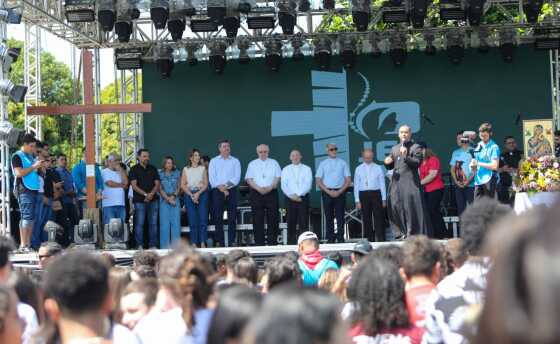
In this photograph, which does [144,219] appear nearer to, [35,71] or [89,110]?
[89,110]

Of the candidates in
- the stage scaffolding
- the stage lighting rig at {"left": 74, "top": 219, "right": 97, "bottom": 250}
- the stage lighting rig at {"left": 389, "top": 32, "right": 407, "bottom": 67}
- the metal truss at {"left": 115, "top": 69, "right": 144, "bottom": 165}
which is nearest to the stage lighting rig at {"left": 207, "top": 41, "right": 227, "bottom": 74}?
the stage scaffolding

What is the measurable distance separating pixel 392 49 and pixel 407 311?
14.8 metres

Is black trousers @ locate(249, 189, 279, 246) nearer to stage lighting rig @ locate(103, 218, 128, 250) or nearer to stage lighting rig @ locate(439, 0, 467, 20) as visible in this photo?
stage lighting rig @ locate(103, 218, 128, 250)

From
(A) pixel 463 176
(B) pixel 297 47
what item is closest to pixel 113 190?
(B) pixel 297 47

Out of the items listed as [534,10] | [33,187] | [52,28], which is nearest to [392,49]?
[534,10]

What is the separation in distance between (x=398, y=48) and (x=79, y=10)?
5983 millimetres

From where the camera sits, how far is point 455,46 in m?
18.2

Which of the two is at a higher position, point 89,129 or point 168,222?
point 89,129

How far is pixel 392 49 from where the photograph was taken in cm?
1827

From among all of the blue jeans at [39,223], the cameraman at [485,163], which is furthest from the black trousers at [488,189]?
the blue jeans at [39,223]

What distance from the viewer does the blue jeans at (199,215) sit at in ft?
51.5

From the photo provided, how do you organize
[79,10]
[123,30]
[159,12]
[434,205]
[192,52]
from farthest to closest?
[192,52], [123,30], [159,12], [79,10], [434,205]

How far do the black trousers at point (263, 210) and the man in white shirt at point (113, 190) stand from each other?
2123 mm

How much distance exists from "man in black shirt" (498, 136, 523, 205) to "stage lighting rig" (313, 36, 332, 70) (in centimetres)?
393
